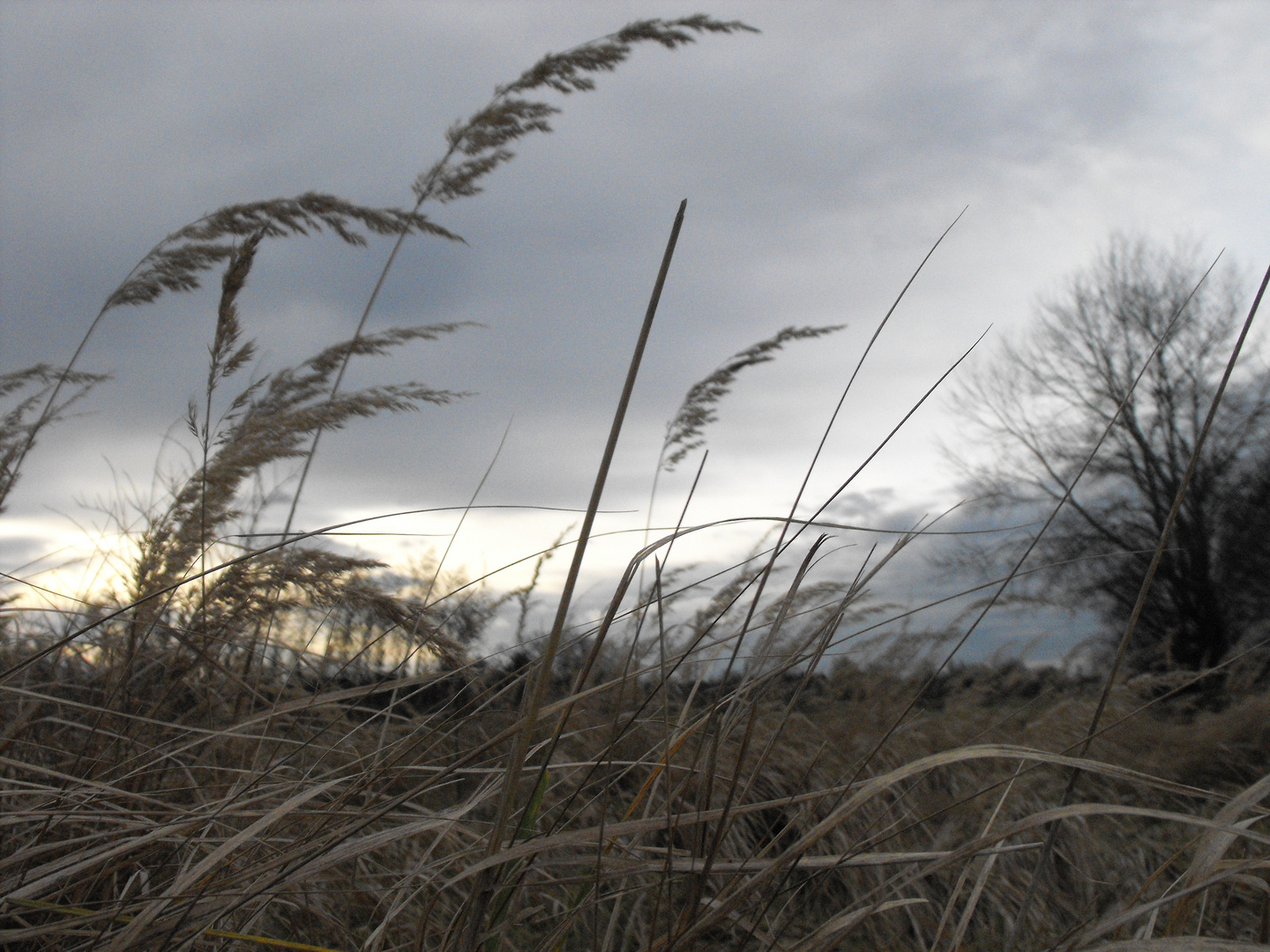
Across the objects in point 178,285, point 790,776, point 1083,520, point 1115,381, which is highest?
point 1115,381

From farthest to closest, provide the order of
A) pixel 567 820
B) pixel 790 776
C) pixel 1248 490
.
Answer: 1. pixel 1248 490
2. pixel 790 776
3. pixel 567 820

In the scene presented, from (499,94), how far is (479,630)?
2.30 m

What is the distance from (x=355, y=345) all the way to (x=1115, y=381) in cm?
1673

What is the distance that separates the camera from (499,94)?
11.8ft

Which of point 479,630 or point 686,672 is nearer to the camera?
point 686,672

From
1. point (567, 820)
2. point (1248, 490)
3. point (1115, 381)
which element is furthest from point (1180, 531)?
point (567, 820)

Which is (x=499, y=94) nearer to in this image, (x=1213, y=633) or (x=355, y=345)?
(x=355, y=345)

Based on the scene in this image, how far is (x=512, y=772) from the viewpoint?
0.75 meters

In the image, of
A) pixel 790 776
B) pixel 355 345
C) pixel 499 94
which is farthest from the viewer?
pixel 499 94

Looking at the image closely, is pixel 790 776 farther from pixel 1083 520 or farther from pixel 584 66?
pixel 1083 520

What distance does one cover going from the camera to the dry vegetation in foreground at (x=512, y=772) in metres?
0.92

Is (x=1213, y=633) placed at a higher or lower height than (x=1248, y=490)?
lower

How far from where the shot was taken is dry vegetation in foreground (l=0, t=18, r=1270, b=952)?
36.1 inches

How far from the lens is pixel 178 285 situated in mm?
3180
